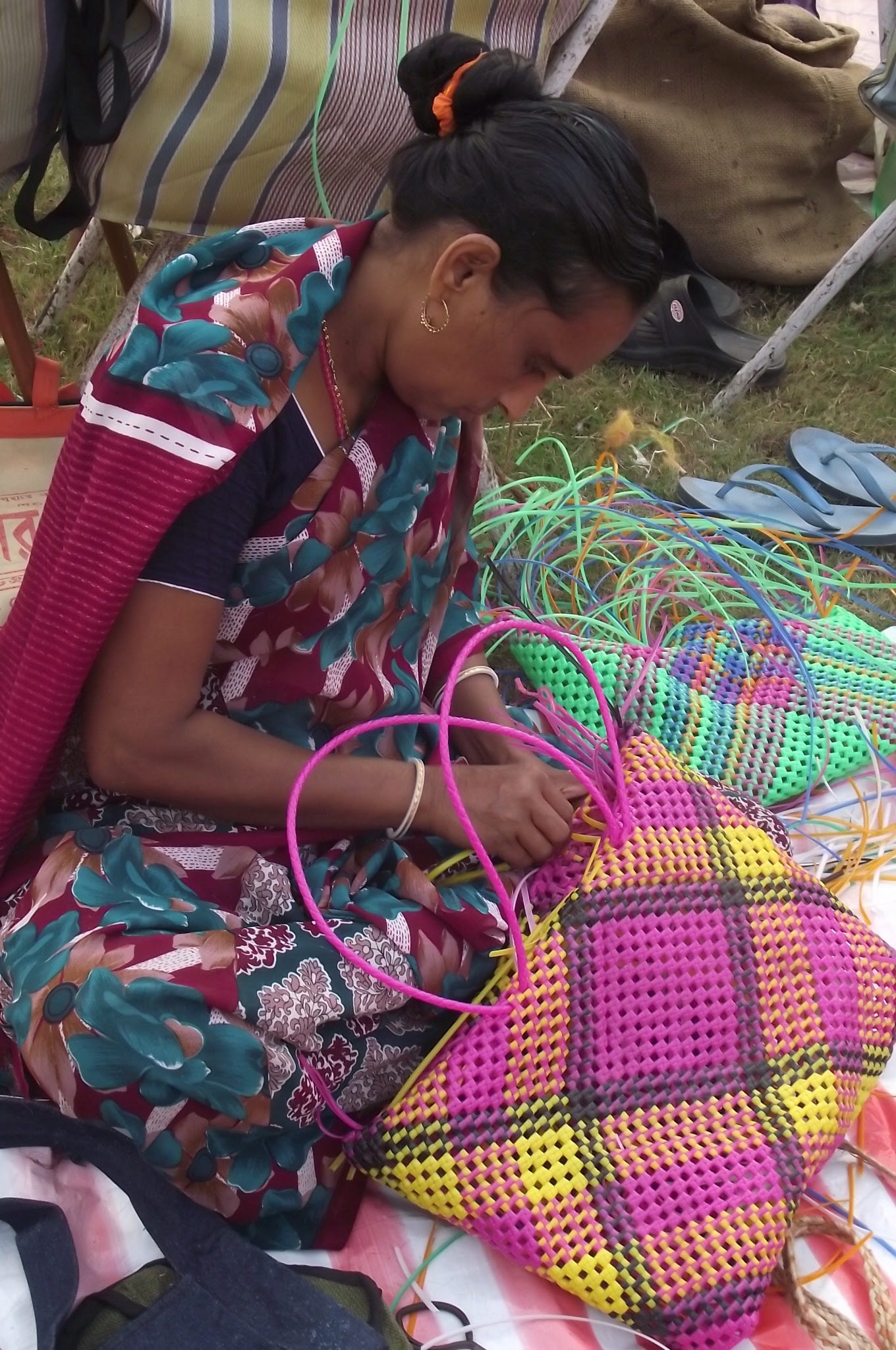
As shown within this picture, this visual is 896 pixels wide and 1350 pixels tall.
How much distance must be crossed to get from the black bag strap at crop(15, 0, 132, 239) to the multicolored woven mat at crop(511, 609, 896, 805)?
890mm

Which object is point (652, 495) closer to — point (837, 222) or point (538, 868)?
point (538, 868)

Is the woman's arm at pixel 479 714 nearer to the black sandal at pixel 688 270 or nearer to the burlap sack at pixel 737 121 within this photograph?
the black sandal at pixel 688 270

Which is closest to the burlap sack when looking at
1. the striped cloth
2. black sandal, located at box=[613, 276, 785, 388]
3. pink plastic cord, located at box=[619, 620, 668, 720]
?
black sandal, located at box=[613, 276, 785, 388]

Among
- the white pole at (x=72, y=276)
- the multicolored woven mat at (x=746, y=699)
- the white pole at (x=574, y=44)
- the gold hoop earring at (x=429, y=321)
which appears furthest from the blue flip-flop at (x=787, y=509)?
the gold hoop earring at (x=429, y=321)

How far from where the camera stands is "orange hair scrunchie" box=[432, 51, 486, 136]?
3.21 ft

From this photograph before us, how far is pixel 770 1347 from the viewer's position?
42.8 inches

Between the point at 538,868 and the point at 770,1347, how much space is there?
494mm

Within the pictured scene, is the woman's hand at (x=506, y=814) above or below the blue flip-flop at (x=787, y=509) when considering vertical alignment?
above

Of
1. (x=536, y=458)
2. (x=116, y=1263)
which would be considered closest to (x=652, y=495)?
(x=536, y=458)

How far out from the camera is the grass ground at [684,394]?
7.64 ft

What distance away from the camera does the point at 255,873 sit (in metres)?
1.12

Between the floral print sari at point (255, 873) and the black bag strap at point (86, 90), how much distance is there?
2.03 feet

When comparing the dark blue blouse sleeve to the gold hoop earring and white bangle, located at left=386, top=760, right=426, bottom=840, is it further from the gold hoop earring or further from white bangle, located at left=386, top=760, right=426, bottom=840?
white bangle, located at left=386, top=760, right=426, bottom=840

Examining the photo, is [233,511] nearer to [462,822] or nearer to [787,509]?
[462,822]
